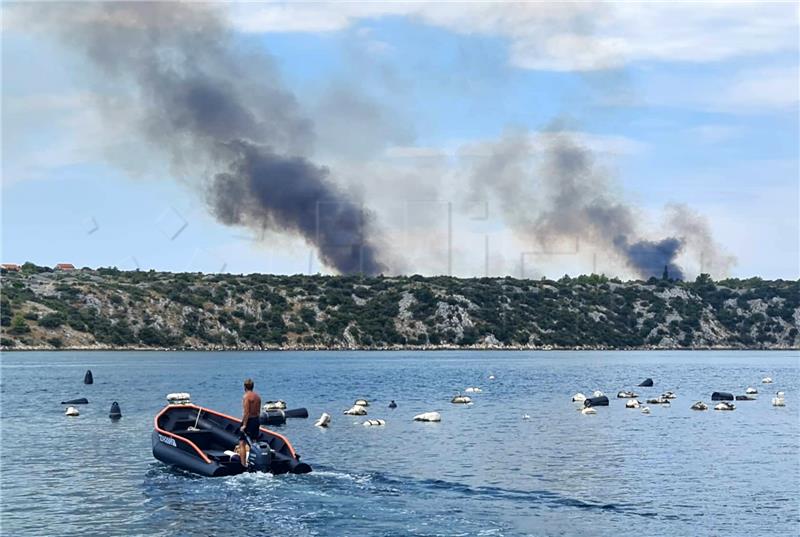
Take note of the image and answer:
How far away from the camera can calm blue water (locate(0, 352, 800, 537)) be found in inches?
1439

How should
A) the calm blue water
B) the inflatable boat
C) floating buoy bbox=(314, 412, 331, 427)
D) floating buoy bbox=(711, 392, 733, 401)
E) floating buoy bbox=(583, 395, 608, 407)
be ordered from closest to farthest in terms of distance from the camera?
1. the calm blue water
2. the inflatable boat
3. floating buoy bbox=(314, 412, 331, 427)
4. floating buoy bbox=(583, 395, 608, 407)
5. floating buoy bbox=(711, 392, 733, 401)

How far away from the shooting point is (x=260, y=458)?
44188 millimetres

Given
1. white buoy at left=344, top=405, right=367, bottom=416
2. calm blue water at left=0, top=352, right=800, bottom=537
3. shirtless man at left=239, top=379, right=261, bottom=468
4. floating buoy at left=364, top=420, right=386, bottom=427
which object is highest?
shirtless man at left=239, top=379, right=261, bottom=468

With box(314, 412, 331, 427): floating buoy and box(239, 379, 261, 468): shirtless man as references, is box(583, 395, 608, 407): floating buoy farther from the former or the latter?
box(239, 379, 261, 468): shirtless man

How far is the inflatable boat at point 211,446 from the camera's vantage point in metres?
44.4

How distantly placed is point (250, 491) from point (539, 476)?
13.4m

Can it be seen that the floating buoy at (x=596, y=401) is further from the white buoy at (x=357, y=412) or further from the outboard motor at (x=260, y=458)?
the outboard motor at (x=260, y=458)

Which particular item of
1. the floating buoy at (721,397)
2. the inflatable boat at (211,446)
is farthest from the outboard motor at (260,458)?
the floating buoy at (721,397)

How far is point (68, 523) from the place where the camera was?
36094 mm

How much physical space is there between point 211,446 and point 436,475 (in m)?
12.5

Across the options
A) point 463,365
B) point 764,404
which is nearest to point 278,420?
point 764,404

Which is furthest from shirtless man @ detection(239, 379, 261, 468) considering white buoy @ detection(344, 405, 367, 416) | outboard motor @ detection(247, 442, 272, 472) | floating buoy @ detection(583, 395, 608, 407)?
floating buoy @ detection(583, 395, 608, 407)

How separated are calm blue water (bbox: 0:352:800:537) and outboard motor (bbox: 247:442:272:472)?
1.99 feet

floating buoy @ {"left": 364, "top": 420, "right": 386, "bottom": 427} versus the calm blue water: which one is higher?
floating buoy @ {"left": 364, "top": 420, "right": 386, "bottom": 427}
